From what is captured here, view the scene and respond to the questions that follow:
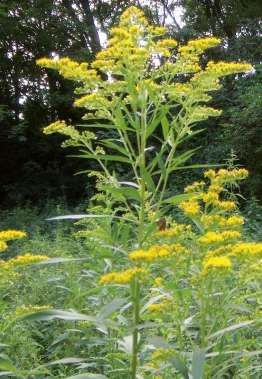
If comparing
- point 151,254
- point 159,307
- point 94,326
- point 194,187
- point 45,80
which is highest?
point 45,80

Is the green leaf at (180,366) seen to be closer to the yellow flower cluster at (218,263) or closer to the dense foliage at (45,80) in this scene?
the yellow flower cluster at (218,263)

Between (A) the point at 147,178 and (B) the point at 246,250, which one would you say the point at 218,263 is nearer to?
(B) the point at 246,250

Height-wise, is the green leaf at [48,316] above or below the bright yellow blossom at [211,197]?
below

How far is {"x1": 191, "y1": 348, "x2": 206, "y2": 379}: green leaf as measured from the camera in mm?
1440

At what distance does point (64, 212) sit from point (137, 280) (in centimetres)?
705

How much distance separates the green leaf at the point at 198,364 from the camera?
1.44 m

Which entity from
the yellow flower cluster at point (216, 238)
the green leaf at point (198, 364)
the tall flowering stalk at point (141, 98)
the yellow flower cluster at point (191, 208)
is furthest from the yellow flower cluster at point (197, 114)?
the green leaf at point (198, 364)

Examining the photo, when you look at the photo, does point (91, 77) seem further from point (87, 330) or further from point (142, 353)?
point (87, 330)

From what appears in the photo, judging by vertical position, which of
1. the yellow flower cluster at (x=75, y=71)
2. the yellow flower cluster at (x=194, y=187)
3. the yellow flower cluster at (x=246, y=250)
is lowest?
the yellow flower cluster at (x=246, y=250)

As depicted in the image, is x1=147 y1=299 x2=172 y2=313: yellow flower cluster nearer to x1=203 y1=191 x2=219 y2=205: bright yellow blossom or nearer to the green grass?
the green grass

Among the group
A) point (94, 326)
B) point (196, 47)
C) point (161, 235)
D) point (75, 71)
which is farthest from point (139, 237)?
point (94, 326)

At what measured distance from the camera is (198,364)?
4.84ft

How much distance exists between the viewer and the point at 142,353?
2.14 metres

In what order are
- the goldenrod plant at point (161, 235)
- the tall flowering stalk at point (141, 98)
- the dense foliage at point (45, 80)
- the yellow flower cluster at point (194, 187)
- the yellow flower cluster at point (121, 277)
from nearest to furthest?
the yellow flower cluster at point (121, 277)
the goldenrod plant at point (161, 235)
the tall flowering stalk at point (141, 98)
the yellow flower cluster at point (194, 187)
the dense foliage at point (45, 80)
